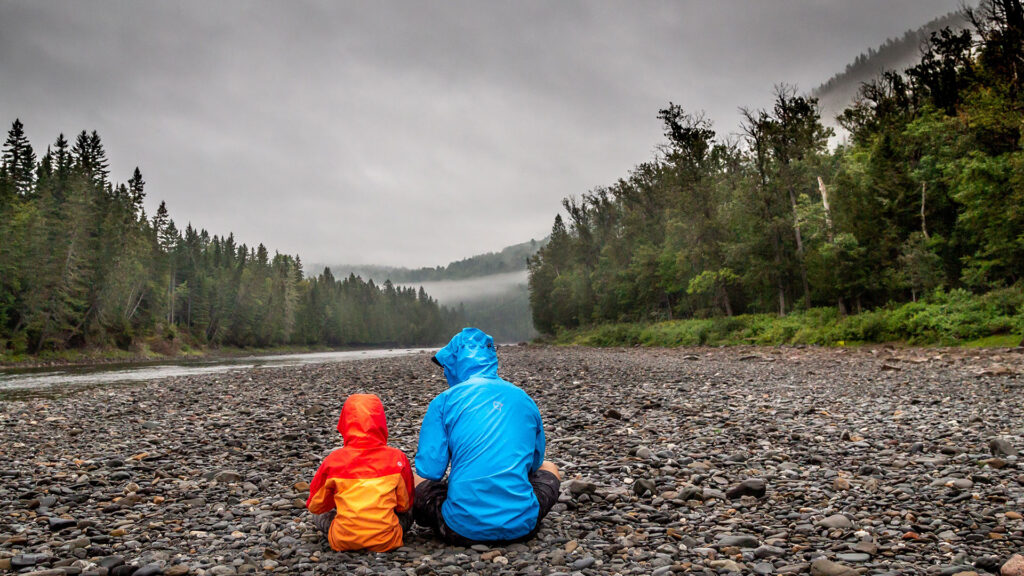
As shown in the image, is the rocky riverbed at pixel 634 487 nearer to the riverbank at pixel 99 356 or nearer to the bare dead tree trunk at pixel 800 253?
the bare dead tree trunk at pixel 800 253

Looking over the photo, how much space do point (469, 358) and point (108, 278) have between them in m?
63.2

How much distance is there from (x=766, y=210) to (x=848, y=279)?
7.22 m

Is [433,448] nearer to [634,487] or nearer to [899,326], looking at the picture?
[634,487]

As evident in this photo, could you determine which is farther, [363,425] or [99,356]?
[99,356]

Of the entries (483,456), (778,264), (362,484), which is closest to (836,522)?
(483,456)

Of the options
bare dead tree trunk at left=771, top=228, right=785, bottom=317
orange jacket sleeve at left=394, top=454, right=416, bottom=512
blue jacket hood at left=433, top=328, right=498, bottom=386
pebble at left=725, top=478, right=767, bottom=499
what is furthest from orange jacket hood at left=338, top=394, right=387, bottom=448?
bare dead tree trunk at left=771, top=228, right=785, bottom=317

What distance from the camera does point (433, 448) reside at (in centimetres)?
469

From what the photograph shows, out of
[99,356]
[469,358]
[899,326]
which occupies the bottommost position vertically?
[899,326]

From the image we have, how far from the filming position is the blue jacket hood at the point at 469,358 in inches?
199

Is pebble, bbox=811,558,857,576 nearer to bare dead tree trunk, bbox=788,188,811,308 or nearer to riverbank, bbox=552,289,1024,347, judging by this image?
riverbank, bbox=552,289,1024,347

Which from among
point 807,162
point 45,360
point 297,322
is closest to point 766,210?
point 807,162

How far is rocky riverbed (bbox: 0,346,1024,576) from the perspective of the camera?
4.42 meters

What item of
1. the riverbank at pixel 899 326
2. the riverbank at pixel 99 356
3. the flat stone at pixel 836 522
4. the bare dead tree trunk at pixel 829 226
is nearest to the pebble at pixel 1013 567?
the flat stone at pixel 836 522

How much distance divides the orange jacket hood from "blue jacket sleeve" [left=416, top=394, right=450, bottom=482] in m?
0.37
